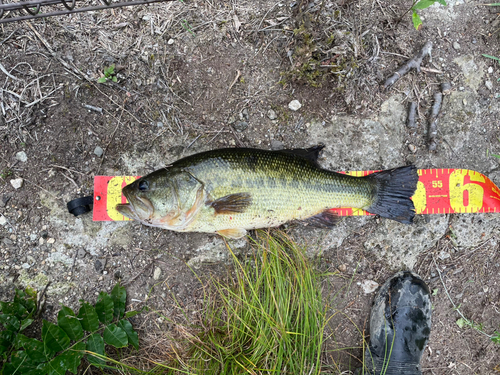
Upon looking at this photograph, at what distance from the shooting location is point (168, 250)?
382 centimetres

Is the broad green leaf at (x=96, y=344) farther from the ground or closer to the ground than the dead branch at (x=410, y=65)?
closer to the ground

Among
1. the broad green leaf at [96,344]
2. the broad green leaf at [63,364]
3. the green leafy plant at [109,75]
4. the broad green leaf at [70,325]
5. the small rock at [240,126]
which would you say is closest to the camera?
the broad green leaf at [63,364]

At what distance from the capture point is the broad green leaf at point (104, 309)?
11.2 feet

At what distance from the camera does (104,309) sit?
344 cm

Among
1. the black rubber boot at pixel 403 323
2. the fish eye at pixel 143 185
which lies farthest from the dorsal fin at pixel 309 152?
the black rubber boot at pixel 403 323

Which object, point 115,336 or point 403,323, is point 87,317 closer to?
point 115,336

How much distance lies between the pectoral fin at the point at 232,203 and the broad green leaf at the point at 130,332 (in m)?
1.62

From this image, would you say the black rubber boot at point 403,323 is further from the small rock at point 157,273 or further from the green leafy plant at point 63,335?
the green leafy plant at point 63,335

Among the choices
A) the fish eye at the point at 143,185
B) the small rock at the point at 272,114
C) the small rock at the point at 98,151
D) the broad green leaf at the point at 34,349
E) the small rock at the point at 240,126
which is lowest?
the broad green leaf at the point at 34,349

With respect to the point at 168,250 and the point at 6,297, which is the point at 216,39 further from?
the point at 6,297

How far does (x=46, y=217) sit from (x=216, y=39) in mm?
2981

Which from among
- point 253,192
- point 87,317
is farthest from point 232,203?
point 87,317

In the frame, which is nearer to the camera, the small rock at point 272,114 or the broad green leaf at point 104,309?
the broad green leaf at point 104,309

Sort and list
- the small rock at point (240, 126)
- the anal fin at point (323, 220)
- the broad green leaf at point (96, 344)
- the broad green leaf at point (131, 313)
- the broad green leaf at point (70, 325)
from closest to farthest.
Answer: the broad green leaf at point (70, 325)
the broad green leaf at point (96, 344)
the broad green leaf at point (131, 313)
the anal fin at point (323, 220)
the small rock at point (240, 126)
